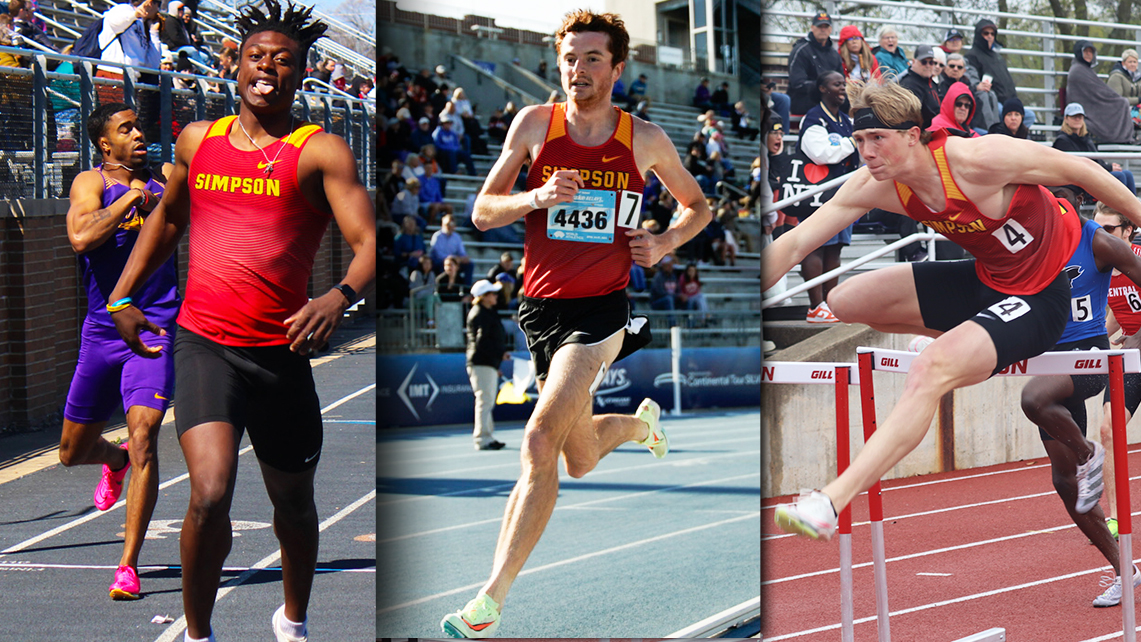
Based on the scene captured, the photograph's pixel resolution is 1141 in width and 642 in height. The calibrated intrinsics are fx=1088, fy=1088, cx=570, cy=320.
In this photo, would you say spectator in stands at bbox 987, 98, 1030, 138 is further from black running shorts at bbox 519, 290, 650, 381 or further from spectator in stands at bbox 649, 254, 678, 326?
black running shorts at bbox 519, 290, 650, 381

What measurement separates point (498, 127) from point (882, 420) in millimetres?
2291

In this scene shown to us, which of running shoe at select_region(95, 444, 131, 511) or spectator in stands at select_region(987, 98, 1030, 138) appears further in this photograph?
spectator in stands at select_region(987, 98, 1030, 138)

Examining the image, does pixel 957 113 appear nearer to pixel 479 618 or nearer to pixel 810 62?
pixel 810 62

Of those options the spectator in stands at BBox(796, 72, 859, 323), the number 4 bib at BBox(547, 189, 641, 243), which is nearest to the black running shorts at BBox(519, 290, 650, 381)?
the number 4 bib at BBox(547, 189, 641, 243)

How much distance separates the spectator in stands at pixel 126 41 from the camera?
3.90 metres

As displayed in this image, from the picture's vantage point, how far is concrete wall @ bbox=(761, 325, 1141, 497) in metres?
4.45

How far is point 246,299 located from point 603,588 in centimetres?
188

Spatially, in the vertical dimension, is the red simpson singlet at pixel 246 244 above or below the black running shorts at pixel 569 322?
above

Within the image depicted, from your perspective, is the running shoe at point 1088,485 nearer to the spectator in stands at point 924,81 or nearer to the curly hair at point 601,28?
the spectator in stands at point 924,81

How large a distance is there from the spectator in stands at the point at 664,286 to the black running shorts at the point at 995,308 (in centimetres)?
124

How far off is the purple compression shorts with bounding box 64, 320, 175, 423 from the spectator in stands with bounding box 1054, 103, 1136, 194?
11.8 ft

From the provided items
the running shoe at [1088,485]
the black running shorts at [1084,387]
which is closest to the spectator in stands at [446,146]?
the black running shorts at [1084,387]

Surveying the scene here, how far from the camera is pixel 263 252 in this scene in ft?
11.9

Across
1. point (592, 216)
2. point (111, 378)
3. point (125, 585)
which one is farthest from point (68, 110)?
point (592, 216)
